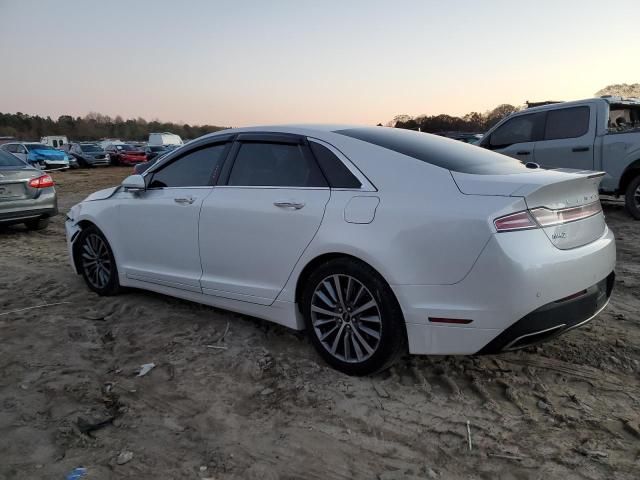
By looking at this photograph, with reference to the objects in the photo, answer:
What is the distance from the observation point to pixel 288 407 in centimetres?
296

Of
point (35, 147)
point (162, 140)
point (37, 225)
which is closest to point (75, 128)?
point (162, 140)

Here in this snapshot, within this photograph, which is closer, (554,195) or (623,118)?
(554,195)

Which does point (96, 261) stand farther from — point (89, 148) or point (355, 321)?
point (89, 148)

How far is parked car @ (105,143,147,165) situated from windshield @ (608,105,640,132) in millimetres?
28299

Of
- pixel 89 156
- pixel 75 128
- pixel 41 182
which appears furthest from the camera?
pixel 75 128

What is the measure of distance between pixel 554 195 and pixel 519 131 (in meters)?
6.92

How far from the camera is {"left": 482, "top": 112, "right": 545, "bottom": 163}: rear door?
8977 mm

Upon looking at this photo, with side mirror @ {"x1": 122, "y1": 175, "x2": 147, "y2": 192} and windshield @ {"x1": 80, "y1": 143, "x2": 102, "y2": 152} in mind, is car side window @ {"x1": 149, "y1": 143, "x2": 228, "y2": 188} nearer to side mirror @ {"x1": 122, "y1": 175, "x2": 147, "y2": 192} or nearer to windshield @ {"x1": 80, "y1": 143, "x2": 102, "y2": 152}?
side mirror @ {"x1": 122, "y1": 175, "x2": 147, "y2": 192}

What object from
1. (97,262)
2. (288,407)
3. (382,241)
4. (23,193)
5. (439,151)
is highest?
(439,151)

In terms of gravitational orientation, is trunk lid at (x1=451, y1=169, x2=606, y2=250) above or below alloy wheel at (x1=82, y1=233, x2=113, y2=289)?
above

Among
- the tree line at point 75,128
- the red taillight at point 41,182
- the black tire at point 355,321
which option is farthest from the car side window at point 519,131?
the tree line at point 75,128

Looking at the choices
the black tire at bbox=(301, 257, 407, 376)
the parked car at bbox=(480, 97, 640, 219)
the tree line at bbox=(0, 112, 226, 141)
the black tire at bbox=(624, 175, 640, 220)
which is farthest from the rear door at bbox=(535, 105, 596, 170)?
the tree line at bbox=(0, 112, 226, 141)

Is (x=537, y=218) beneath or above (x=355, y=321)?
above

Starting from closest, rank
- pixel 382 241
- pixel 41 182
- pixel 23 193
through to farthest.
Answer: pixel 382 241 < pixel 23 193 < pixel 41 182
